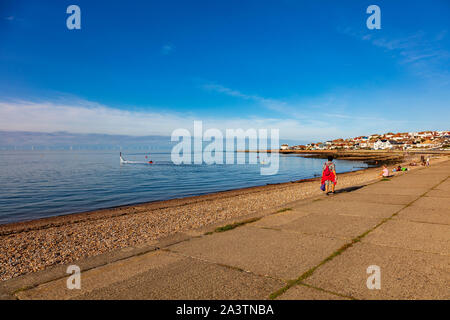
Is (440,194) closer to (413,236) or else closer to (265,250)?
(413,236)

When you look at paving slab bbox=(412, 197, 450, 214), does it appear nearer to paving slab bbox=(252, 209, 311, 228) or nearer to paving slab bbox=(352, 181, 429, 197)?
paving slab bbox=(352, 181, 429, 197)

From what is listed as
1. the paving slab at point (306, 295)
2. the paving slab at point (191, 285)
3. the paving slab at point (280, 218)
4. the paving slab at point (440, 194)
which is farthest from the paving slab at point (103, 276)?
the paving slab at point (440, 194)

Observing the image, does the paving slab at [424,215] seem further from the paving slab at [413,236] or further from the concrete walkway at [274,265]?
the paving slab at [413,236]

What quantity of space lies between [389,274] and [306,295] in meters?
1.34

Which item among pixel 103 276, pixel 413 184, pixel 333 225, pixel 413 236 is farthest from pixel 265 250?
pixel 413 184

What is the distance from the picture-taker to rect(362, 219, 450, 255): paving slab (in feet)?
14.4

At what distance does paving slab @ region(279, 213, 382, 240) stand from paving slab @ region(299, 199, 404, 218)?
1.67 ft

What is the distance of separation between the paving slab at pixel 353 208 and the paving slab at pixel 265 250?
2.59 m

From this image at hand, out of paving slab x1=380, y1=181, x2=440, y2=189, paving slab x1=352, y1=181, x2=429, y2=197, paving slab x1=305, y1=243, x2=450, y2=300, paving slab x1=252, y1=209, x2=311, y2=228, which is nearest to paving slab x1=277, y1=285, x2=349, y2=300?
paving slab x1=305, y1=243, x2=450, y2=300

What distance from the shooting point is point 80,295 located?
304 cm

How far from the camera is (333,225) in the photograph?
588cm

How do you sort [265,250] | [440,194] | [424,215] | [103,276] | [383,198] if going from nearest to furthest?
[103,276] → [265,250] → [424,215] → [383,198] → [440,194]
